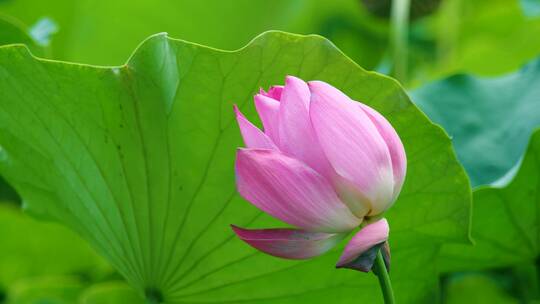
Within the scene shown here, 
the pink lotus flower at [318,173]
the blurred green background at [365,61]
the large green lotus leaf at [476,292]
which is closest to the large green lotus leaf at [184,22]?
the blurred green background at [365,61]

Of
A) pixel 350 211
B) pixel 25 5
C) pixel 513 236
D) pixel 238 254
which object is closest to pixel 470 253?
pixel 513 236

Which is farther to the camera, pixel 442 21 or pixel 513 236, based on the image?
pixel 442 21

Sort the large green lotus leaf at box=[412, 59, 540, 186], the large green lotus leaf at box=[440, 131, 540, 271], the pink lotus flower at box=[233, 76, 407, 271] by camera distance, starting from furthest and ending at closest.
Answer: the large green lotus leaf at box=[412, 59, 540, 186], the large green lotus leaf at box=[440, 131, 540, 271], the pink lotus flower at box=[233, 76, 407, 271]

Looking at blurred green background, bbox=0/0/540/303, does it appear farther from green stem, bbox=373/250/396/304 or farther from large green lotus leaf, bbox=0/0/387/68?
green stem, bbox=373/250/396/304

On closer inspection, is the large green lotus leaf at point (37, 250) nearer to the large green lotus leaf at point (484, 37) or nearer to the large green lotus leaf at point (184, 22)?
the large green lotus leaf at point (184, 22)

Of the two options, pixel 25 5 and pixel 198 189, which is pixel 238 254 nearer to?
pixel 198 189

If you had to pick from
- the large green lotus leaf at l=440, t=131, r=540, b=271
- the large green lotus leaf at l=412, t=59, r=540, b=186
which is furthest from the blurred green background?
the large green lotus leaf at l=440, t=131, r=540, b=271

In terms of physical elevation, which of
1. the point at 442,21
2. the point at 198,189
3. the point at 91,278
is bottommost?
the point at 91,278

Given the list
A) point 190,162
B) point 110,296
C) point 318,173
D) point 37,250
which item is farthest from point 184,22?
point 318,173
